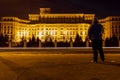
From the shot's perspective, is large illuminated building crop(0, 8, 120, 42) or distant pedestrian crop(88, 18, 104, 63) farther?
large illuminated building crop(0, 8, 120, 42)

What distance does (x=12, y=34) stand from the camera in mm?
131250

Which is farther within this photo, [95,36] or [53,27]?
[53,27]

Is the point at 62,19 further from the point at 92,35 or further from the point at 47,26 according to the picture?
the point at 92,35

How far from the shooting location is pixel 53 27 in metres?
131

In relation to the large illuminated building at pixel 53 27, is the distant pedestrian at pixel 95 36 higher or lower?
lower

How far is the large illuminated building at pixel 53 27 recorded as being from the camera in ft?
419

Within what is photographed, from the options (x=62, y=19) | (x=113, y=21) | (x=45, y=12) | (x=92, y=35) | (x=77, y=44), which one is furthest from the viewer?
(x=45, y=12)

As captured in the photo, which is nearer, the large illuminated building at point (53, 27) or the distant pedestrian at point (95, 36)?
the distant pedestrian at point (95, 36)

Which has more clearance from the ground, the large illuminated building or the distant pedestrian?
the large illuminated building

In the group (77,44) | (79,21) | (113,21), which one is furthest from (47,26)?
(77,44)

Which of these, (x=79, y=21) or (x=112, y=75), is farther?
(x=79, y=21)

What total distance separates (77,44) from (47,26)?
87875 mm

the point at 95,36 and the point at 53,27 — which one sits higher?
the point at 53,27

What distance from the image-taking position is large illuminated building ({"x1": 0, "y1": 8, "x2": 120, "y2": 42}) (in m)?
128
